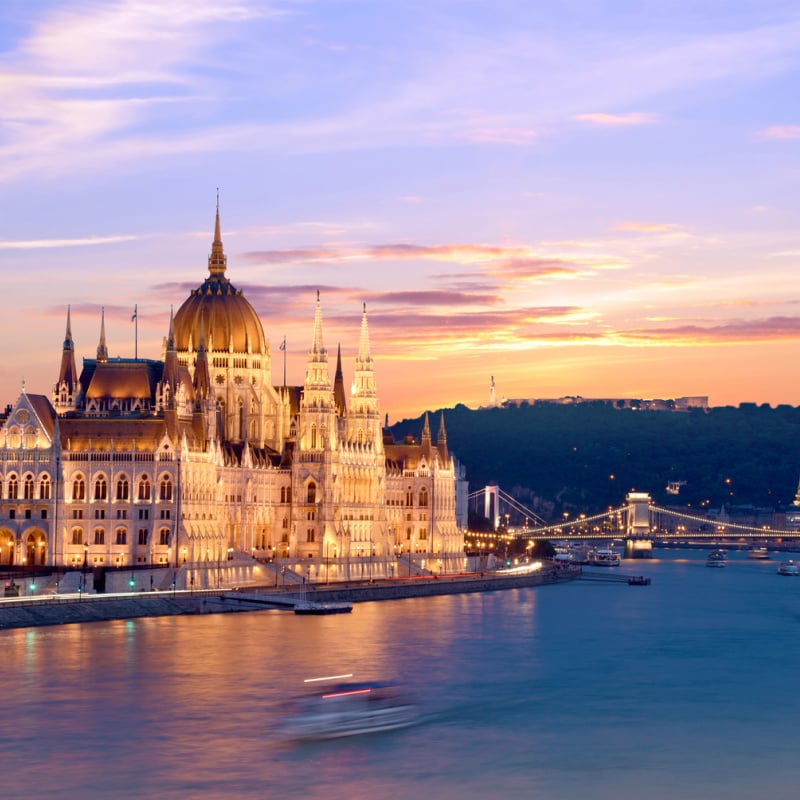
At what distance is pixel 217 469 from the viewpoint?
134 m

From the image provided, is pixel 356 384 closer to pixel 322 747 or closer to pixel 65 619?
pixel 65 619

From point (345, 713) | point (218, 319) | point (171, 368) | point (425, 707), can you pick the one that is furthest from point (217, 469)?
point (345, 713)

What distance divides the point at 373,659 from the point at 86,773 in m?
31.8

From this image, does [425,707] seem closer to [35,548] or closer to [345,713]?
[345,713]

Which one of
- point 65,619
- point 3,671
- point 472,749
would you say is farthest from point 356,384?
point 472,749

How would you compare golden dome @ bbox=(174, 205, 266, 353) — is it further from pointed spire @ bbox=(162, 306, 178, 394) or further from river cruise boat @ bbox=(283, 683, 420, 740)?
river cruise boat @ bbox=(283, 683, 420, 740)

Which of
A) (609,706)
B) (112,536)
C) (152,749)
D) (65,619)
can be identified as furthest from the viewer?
(112,536)

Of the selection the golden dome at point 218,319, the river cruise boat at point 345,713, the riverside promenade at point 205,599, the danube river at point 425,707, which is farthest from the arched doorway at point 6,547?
the river cruise boat at point 345,713

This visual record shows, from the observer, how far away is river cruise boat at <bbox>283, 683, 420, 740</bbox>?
2689 inches

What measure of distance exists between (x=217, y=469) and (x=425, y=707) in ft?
→ 186

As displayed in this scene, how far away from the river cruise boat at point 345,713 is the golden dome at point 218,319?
81020mm

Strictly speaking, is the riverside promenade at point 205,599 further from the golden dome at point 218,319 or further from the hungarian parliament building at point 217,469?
the golden dome at point 218,319

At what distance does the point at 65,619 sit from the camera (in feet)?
355

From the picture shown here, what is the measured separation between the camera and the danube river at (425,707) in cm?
6384
